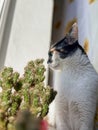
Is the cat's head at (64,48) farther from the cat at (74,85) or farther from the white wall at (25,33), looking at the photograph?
the white wall at (25,33)

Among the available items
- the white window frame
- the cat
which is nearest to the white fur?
the cat

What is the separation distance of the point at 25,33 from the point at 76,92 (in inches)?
12.9

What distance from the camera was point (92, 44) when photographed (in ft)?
3.05

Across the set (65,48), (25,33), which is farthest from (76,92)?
(25,33)

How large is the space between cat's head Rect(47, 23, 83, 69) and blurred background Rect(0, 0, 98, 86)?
0.56 feet

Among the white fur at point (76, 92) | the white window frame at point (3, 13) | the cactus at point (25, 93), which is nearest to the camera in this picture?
the cactus at point (25, 93)

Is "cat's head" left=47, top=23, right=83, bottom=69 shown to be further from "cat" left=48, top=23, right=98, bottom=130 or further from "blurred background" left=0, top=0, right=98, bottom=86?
"blurred background" left=0, top=0, right=98, bottom=86

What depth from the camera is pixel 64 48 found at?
74 cm

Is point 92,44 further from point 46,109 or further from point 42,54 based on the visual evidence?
point 46,109

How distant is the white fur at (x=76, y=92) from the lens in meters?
0.71

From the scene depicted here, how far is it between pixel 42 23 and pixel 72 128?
43 centimetres

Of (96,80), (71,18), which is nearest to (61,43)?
(96,80)

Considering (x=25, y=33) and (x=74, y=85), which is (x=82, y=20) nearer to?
(x=25, y=33)

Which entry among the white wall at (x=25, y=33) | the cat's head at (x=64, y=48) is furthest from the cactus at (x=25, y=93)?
the white wall at (x=25, y=33)
